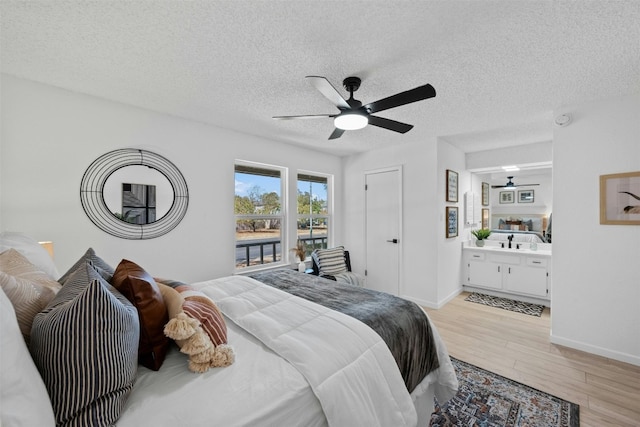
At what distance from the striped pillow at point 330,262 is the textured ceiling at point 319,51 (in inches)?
81.7

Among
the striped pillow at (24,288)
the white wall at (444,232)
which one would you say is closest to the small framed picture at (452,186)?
the white wall at (444,232)

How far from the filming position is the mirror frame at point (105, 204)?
2424 millimetres

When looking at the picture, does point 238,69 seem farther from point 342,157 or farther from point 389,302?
point 342,157

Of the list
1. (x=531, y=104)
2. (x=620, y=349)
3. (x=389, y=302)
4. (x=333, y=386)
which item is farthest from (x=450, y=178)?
(x=333, y=386)

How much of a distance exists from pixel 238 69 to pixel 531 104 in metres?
2.81

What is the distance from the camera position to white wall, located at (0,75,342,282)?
2.11m

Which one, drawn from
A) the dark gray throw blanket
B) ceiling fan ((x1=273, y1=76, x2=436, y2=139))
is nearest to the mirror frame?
the dark gray throw blanket

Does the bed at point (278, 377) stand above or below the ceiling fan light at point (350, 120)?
below

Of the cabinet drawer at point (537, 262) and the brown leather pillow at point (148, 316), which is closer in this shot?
the brown leather pillow at point (148, 316)

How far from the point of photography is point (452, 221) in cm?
414

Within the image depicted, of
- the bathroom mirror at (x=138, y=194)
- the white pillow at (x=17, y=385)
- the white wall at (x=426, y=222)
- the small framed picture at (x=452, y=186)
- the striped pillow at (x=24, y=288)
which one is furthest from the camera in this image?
the small framed picture at (x=452, y=186)

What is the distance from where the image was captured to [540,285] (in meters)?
3.82

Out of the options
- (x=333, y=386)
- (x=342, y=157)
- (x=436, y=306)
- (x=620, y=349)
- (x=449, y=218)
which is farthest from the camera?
(x=342, y=157)

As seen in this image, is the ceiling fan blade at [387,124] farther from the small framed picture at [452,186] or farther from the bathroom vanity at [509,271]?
the bathroom vanity at [509,271]
